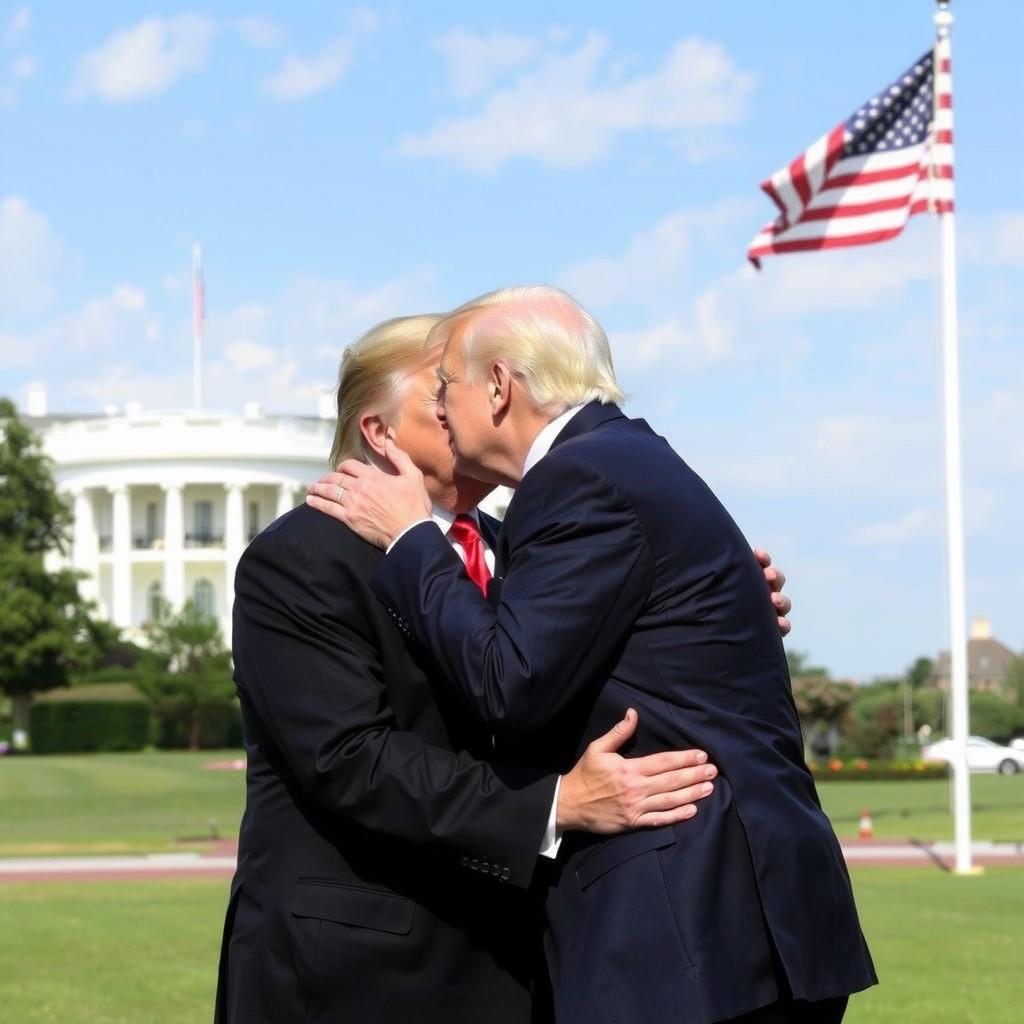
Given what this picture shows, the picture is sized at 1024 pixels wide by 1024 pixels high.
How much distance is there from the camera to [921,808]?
1409 inches

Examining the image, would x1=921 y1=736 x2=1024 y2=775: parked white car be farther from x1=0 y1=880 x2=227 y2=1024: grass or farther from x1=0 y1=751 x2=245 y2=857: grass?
x1=0 y1=880 x2=227 y2=1024: grass

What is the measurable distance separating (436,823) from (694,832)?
0.47m

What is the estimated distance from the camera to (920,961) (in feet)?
36.8

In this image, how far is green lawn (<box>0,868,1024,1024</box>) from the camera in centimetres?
930

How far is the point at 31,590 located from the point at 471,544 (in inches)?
2339

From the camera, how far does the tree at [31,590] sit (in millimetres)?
60594

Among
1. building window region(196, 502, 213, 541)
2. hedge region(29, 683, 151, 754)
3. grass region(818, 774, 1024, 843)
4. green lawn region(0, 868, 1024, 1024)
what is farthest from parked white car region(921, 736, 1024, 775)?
building window region(196, 502, 213, 541)

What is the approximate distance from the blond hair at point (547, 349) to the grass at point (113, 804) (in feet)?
76.8

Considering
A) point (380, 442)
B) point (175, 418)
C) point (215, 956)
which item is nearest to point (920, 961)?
point (215, 956)

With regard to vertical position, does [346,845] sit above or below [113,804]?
above

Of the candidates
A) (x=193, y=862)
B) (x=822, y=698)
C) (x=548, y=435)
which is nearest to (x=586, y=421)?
(x=548, y=435)

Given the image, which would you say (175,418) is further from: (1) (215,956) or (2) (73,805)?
(1) (215,956)

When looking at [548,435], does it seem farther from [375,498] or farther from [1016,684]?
[1016,684]

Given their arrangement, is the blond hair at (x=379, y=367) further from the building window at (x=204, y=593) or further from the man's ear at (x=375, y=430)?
the building window at (x=204, y=593)
